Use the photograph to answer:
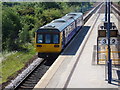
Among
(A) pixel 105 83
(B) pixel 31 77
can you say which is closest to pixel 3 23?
(B) pixel 31 77

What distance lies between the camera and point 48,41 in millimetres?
19766

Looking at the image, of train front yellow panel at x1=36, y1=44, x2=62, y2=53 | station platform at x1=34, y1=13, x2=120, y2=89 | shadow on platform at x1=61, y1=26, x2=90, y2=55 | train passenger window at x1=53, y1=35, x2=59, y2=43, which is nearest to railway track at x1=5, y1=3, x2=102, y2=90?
station platform at x1=34, y1=13, x2=120, y2=89

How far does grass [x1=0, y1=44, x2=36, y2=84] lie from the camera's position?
18.0m

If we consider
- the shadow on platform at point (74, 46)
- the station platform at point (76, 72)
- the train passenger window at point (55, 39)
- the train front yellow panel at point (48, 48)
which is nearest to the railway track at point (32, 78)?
the station platform at point (76, 72)

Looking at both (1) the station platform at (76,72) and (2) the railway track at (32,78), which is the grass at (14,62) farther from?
(1) the station platform at (76,72)

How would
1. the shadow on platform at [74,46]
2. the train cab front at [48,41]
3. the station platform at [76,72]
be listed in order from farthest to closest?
the shadow on platform at [74,46], the train cab front at [48,41], the station platform at [76,72]

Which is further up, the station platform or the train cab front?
the train cab front

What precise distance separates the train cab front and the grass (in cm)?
198

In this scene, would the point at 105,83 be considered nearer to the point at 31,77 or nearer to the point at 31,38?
the point at 31,77

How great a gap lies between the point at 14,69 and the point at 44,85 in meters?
5.22

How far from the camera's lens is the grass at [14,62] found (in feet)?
58.9

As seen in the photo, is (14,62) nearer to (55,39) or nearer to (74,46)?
(55,39)

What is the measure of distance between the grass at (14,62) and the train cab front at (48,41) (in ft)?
6.49

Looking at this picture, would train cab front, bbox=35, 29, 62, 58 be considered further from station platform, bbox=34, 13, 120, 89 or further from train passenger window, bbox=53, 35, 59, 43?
station platform, bbox=34, 13, 120, 89
